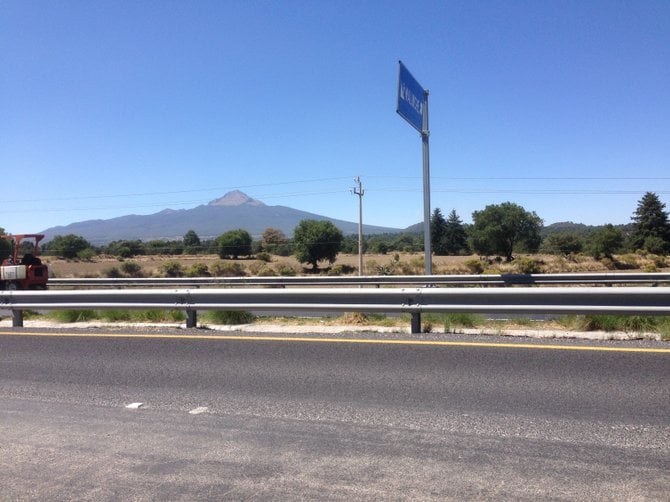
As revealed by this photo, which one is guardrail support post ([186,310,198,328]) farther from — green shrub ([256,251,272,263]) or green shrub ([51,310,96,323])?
green shrub ([256,251,272,263])

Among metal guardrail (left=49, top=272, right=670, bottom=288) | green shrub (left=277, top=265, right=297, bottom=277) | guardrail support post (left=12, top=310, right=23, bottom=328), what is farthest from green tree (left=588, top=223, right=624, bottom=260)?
guardrail support post (left=12, top=310, right=23, bottom=328)

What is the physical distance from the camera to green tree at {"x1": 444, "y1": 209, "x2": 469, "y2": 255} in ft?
234

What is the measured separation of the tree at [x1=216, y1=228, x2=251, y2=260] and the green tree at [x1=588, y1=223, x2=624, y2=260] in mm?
31083

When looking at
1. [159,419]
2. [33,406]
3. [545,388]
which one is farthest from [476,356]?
[33,406]

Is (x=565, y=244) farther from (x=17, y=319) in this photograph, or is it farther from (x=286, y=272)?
(x=17, y=319)

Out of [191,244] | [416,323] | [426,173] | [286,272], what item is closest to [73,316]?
[416,323]

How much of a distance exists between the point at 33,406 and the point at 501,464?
4.59 metres

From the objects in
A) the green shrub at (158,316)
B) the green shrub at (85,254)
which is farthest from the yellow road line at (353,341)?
the green shrub at (85,254)

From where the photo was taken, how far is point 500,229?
50531 millimetres

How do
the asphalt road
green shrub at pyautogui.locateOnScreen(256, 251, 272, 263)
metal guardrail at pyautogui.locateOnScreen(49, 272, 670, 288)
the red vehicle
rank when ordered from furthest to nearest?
green shrub at pyautogui.locateOnScreen(256, 251, 272, 263) < the red vehicle < metal guardrail at pyautogui.locateOnScreen(49, 272, 670, 288) < the asphalt road

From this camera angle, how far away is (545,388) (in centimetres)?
586

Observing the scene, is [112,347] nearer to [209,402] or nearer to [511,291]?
[209,402]

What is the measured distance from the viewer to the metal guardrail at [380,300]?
7965 mm

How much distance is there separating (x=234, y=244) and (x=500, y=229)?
82.4 feet
